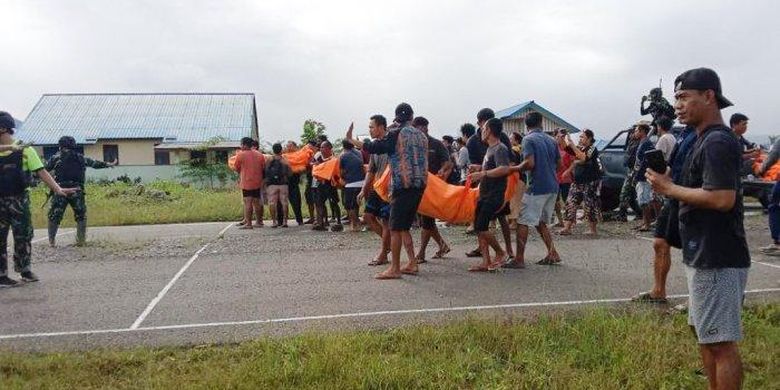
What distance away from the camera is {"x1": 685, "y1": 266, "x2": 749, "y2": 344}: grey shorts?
2.98 meters

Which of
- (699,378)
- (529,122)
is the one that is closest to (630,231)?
(529,122)

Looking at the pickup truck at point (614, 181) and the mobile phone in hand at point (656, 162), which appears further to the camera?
the pickup truck at point (614, 181)

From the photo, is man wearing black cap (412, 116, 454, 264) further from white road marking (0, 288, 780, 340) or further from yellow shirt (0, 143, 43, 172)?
yellow shirt (0, 143, 43, 172)

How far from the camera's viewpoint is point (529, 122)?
737 centimetres

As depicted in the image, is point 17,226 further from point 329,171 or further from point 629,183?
point 629,183

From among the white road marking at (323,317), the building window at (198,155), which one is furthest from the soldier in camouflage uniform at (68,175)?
the building window at (198,155)

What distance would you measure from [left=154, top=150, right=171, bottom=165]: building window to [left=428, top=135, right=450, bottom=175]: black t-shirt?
28.5 metres

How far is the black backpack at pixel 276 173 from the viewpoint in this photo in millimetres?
12203

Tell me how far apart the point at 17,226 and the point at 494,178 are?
5.43 metres

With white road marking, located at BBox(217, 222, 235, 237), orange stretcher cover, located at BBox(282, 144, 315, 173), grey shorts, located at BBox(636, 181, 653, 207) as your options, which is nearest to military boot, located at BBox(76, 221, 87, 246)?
white road marking, located at BBox(217, 222, 235, 237)

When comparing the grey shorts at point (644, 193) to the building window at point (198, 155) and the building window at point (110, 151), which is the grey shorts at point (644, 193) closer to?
the building window at point (198, 155)

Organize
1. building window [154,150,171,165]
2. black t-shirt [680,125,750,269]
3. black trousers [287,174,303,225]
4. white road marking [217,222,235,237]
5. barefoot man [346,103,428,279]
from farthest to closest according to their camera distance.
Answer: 1. building window [154,150,171,165]
2. black trousers [287,174,303,225]
3. white road marking [217,222,235,237]
4. barefoot man [346,103,428,279]
5. black t-shirt [680,125,750,269]

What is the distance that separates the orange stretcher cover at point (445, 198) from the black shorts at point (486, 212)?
1.62ft

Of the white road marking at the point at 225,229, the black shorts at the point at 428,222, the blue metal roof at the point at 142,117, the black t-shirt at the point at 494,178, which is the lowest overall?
the white road marking at the point at 225,229
